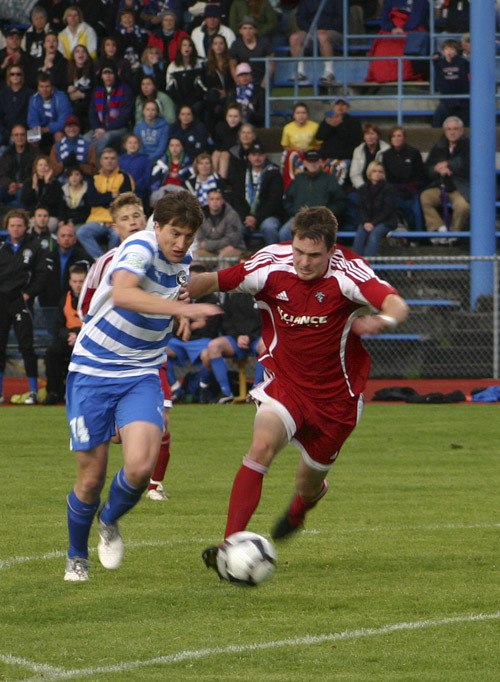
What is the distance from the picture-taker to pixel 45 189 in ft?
61.0

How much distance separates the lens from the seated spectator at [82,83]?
20.6m

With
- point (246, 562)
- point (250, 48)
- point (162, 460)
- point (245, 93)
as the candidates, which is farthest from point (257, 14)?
point (246, 562)

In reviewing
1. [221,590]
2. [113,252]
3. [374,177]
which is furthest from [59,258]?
[221,590]

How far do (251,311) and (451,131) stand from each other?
4.51m

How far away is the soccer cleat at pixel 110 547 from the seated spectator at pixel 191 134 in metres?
12.7

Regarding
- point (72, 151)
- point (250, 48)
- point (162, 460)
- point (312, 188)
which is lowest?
point (162, 460)

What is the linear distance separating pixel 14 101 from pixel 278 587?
15.2 meters

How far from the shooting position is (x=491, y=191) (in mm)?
18422

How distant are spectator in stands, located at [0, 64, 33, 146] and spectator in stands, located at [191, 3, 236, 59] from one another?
264cm

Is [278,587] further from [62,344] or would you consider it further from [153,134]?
[153,134]

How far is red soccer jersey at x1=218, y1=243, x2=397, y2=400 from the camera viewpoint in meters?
6.99

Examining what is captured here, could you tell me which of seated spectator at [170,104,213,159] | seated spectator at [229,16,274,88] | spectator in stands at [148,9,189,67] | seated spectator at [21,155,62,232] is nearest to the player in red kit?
seated spectator at [21,155,62,232]

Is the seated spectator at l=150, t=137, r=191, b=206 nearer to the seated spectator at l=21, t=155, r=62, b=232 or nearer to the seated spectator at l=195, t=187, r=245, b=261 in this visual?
the seated spectator at l=195, t=187, r=245, b=261

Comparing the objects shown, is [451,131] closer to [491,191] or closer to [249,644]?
[491,191]
